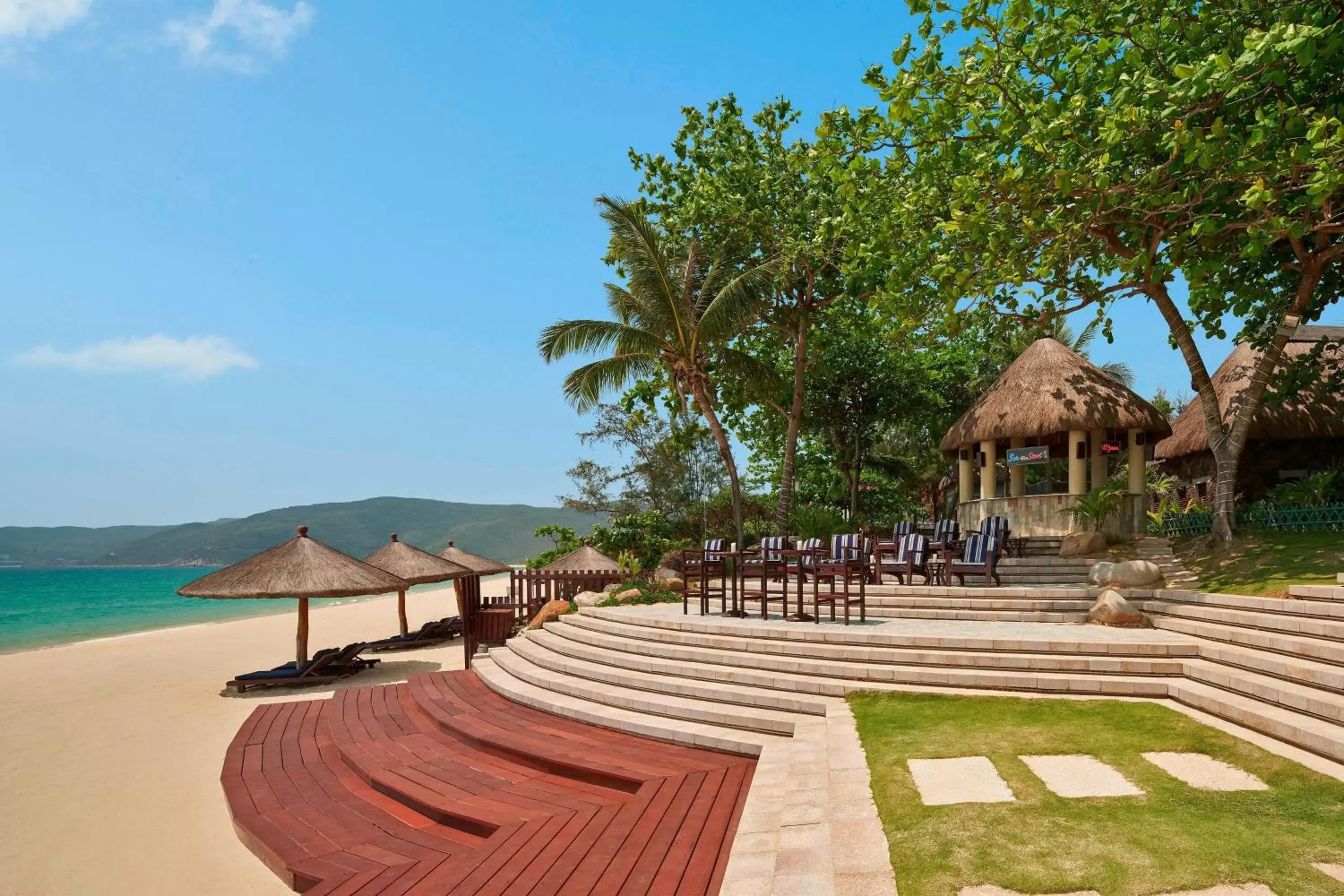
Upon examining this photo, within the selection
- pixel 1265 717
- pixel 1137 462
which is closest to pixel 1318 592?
pixel 1265 717

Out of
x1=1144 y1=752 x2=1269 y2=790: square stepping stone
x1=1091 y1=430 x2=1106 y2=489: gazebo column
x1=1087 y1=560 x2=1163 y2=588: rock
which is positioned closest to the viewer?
x1=1144 y1=752 x2=1269 y2=790: square stepping stone

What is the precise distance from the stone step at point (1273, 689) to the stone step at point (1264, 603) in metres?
1.24

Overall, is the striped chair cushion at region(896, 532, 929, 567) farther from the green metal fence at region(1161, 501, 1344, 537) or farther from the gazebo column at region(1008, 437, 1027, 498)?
the gazebo column at region(1008, 437, 1027, 498)

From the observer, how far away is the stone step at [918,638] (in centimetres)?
821

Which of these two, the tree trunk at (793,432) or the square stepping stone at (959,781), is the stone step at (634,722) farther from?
the tree trunk at (793,432)

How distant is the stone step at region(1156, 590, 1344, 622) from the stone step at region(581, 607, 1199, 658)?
100 cm

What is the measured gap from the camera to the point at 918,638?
8789 millimetres

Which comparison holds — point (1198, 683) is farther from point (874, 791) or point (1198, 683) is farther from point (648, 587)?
point (648, 587)

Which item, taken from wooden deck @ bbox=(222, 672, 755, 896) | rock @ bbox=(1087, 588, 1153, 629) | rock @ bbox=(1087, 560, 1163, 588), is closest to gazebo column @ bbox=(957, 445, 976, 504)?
rock @ bbox=(1087, 560, 1163, 588)

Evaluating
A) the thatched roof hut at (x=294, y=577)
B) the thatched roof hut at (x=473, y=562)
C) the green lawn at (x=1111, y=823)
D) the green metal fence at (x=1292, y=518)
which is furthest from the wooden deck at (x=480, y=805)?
the green metal fence at (x=1292, y=518)

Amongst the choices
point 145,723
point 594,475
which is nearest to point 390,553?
point 145,723

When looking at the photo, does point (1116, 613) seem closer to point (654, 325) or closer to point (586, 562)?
point (586, 562)

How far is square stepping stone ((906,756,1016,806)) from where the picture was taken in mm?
4855

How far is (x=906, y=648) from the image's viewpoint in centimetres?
879
